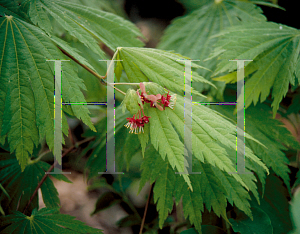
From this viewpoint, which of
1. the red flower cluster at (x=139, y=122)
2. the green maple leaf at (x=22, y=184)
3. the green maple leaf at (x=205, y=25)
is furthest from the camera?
the green maple leaf at (x=205, y=25)

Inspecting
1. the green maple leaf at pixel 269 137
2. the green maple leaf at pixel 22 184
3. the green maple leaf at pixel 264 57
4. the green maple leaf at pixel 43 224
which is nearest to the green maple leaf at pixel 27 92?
the green maple leaf at pixel 43 224

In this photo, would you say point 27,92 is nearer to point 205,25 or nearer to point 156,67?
point 156,67

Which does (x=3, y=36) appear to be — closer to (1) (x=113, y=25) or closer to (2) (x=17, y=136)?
(2) (x=17, y=136)

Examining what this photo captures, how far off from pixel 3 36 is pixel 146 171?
2.41ft

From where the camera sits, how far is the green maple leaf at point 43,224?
34.1 inches

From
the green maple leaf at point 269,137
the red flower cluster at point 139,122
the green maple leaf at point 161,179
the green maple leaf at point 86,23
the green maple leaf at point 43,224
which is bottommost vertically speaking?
the green maple leaf at point 43,224

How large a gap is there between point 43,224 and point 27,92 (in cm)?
58

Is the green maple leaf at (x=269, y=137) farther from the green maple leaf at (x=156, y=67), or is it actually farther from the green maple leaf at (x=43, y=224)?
the green maple leaf at (x=43, y=224)

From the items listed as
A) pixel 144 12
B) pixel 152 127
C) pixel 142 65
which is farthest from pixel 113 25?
pixel 144 12

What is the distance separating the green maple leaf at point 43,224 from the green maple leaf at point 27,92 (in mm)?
339

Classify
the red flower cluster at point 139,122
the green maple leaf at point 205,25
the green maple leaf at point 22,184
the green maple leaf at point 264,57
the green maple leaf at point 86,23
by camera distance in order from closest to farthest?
→ the red flower cluster at point 139,122 → the green maple leaf at point 86,23 → the green maple leaf at point 264,57 → the green maple leaf at point 22,184 → the green maple leaf at point 205,25

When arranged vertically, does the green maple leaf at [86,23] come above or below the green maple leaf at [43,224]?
above

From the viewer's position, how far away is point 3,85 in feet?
2.15

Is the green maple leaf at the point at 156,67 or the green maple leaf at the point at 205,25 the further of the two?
the green maple leaf at the point at 205,25
